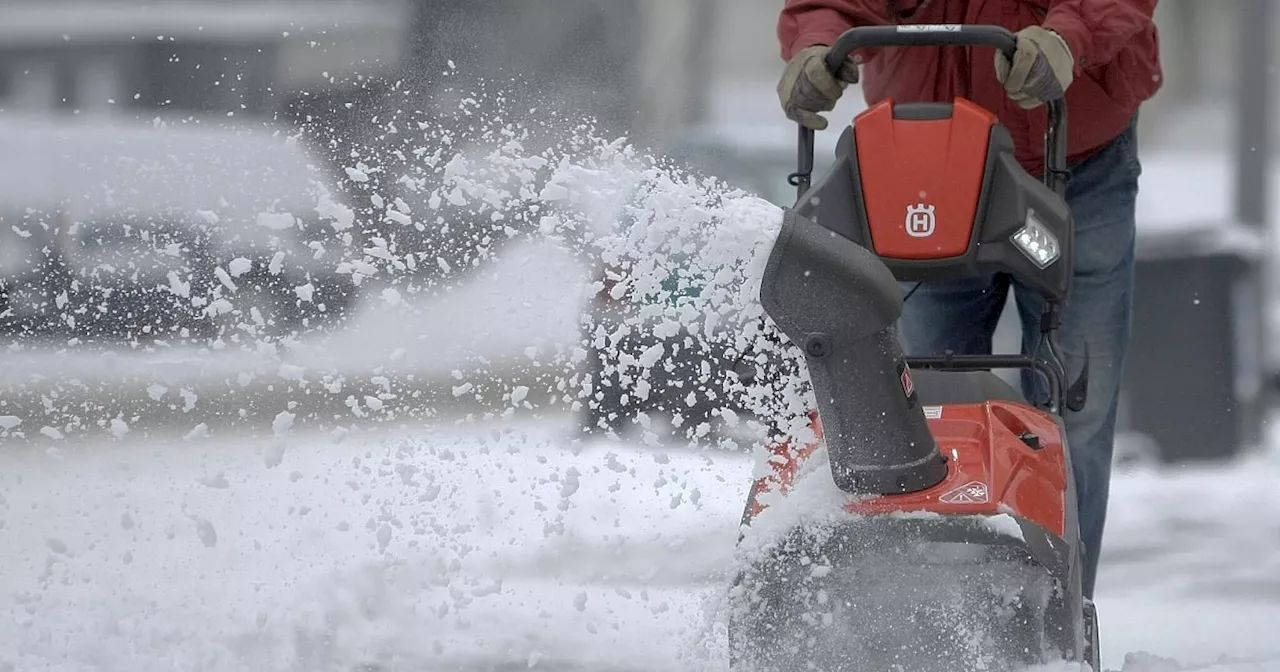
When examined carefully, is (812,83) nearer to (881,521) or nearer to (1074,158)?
(1074,158)

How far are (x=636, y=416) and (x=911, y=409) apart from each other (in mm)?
611

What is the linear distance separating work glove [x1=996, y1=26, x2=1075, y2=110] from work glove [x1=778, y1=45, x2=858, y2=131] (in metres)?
0.27

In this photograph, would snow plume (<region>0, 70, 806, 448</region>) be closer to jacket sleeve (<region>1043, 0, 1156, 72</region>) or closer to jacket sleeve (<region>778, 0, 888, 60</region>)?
jacket sleeve (<region>778, 0, 888, 60</region>)

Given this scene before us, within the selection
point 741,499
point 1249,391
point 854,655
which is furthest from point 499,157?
point 1249,391

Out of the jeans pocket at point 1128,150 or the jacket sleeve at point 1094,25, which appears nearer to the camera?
the jacket sleeve at point 1094,25

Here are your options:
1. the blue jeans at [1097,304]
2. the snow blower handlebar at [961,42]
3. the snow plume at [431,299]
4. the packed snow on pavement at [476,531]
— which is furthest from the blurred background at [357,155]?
the blue jeans at [1097,304]

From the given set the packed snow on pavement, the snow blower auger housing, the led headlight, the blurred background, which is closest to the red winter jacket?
the led headlight

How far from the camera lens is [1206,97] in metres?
6.72

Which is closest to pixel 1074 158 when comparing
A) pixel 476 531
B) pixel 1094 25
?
pixel 1094 25

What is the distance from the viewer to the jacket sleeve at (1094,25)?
2.47 metres

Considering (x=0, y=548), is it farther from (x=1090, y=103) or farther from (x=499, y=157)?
(x=1090, y=103)

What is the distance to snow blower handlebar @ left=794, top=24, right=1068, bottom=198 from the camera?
2.40 metres

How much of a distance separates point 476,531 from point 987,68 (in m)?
1.84

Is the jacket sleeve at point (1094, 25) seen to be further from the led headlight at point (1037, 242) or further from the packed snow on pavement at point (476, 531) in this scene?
the packed snow on pavement at point (476, 531)
